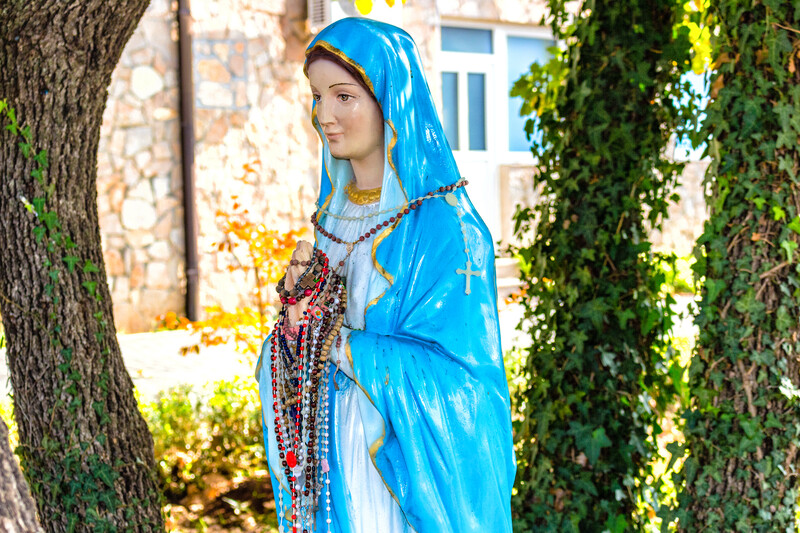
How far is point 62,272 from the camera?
9.17ft

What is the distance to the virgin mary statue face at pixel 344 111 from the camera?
5.60ft

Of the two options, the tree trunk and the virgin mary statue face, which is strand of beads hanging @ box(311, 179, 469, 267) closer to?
the virgin mary statue face

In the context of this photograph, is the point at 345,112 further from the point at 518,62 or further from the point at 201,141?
the point at 518,62

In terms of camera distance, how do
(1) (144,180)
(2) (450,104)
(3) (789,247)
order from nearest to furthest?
(3) (789,247) < (1) (144,180) < (2) (450,104)

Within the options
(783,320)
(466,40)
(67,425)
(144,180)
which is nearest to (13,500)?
(67,425)

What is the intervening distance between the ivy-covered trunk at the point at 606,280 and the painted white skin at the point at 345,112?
1.85m

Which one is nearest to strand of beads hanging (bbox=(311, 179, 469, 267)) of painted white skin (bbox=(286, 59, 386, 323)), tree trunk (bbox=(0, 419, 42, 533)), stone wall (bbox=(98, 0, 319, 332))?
painted white skin (bbox=(286, 59, 386, 323))

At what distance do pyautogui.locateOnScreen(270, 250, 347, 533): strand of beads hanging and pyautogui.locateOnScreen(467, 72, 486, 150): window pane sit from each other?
8157mm

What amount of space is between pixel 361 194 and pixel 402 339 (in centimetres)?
39

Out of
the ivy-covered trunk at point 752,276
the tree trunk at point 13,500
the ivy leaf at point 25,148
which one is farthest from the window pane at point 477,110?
the tree trunk at point 13,500

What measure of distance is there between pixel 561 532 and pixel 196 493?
1998mm

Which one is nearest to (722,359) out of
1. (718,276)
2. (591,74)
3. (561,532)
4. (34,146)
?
(718,276)

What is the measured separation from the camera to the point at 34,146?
9.04 ft

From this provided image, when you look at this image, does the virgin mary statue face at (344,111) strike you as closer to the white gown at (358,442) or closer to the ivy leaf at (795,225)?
the white gown at (358,442)
